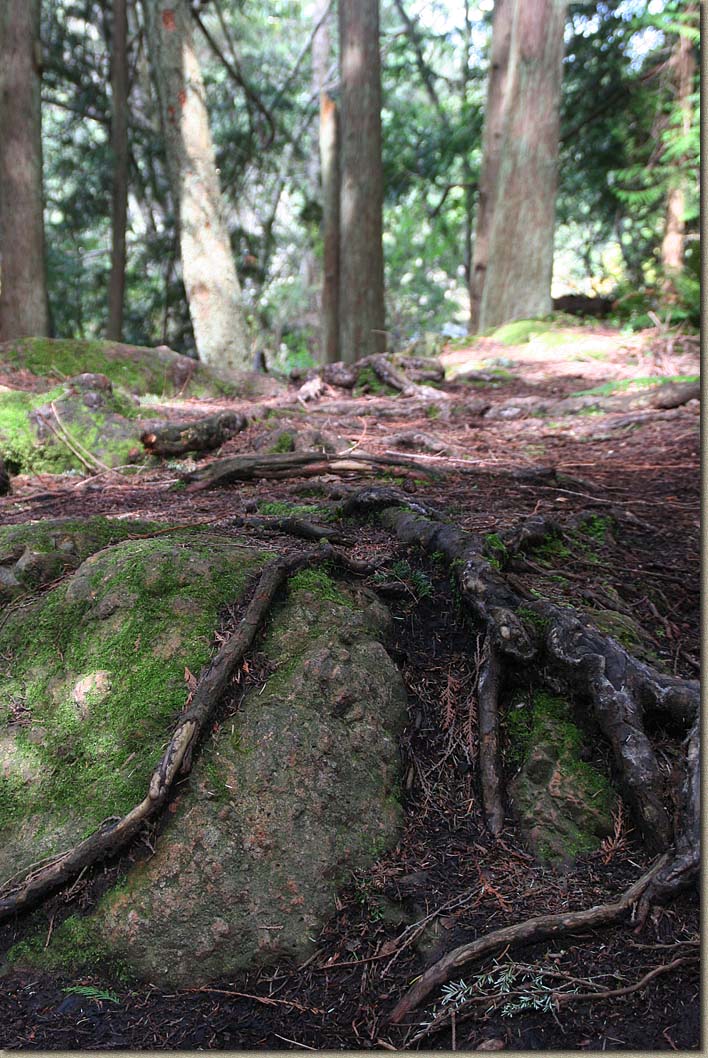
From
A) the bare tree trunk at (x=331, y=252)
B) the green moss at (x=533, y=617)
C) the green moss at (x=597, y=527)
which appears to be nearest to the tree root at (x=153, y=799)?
the green moss at (x=533, y=617)

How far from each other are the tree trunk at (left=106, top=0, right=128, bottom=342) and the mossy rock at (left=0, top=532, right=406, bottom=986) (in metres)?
12.1

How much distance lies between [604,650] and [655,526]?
1.70m

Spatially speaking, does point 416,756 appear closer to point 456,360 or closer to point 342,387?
point 342,387

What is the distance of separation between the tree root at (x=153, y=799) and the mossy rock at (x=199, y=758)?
7 cm

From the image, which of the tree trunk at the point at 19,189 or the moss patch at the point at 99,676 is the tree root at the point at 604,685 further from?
the tree trunk at the point at 19,189

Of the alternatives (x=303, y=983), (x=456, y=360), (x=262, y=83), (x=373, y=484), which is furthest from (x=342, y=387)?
(x=262, y=83)

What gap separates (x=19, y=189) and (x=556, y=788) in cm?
1051

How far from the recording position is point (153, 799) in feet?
7.09

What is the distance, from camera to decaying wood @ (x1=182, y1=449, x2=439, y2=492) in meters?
4.61

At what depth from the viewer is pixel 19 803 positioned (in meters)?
2.44

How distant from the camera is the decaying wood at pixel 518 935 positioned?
71.3 inches

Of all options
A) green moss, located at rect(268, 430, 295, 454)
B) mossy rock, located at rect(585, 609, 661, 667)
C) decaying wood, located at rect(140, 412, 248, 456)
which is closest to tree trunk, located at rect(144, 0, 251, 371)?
decaying wood, located at rect(140, 412, 248, 456)

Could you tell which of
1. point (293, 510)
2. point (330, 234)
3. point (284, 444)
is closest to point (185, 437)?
point (284, 444)

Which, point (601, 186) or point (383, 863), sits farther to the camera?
point (601, 186)
